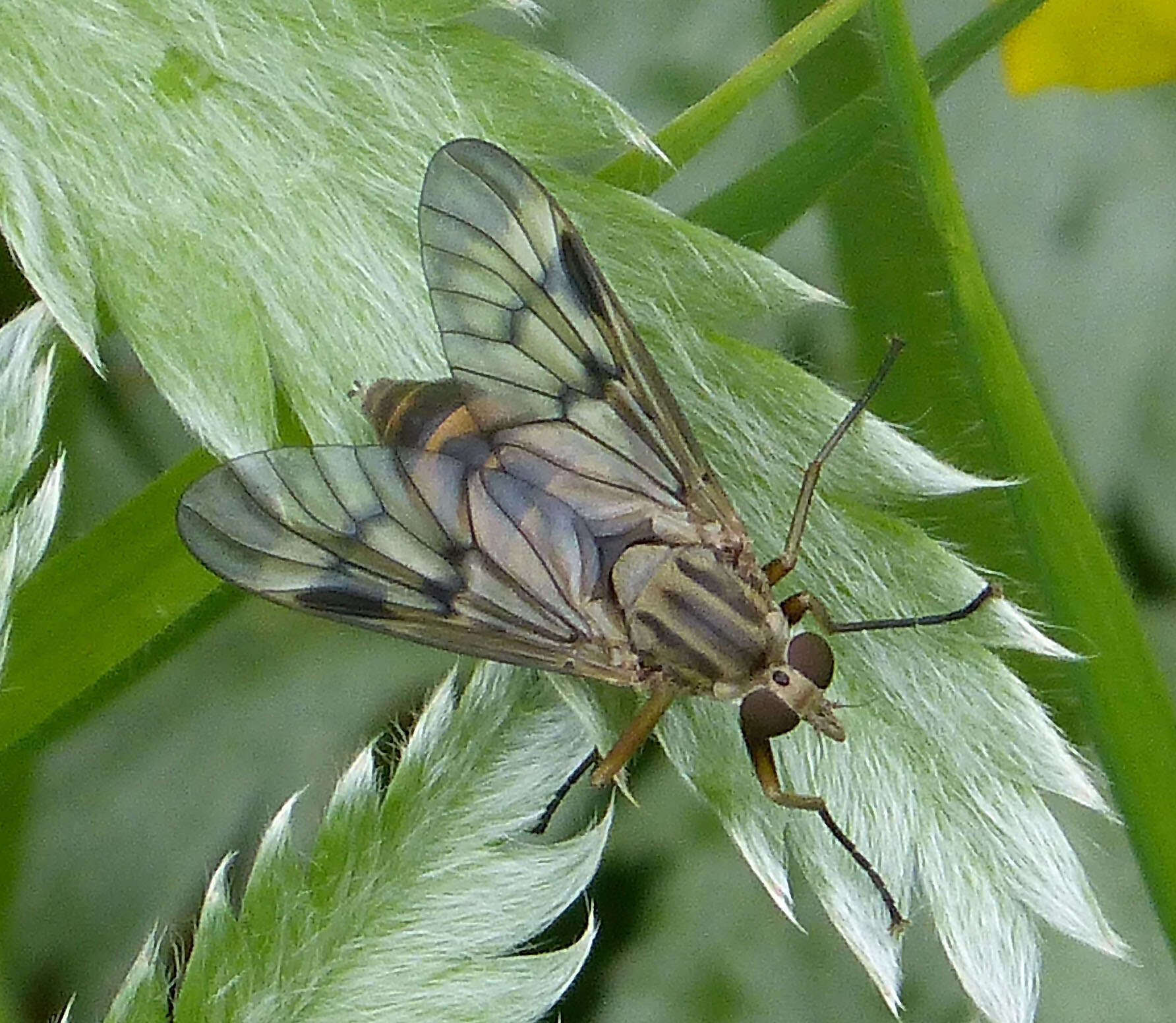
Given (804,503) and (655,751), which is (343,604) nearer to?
(804,503)

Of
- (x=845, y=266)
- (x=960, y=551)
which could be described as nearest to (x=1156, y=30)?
(x=845, y=266)

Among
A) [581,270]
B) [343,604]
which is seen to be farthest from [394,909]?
[581,270]

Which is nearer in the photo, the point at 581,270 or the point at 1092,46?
the point at 581,270

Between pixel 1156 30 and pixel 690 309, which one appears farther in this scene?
pixel 1156 30

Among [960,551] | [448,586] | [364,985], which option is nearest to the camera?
[364,985]

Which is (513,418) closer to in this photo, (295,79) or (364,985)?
(295,79)

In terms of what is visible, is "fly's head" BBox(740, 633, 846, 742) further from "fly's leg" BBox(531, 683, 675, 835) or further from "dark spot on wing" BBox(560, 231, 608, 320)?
"dark spot on wing" BBox(560, 231, 608, 320)

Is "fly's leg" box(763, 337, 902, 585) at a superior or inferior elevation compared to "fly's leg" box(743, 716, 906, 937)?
superior

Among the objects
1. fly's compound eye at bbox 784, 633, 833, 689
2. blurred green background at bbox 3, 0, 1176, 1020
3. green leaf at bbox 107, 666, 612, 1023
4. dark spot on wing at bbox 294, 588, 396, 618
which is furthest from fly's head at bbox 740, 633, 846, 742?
blurred green background at bbox 3, 0, 1176, 1020
